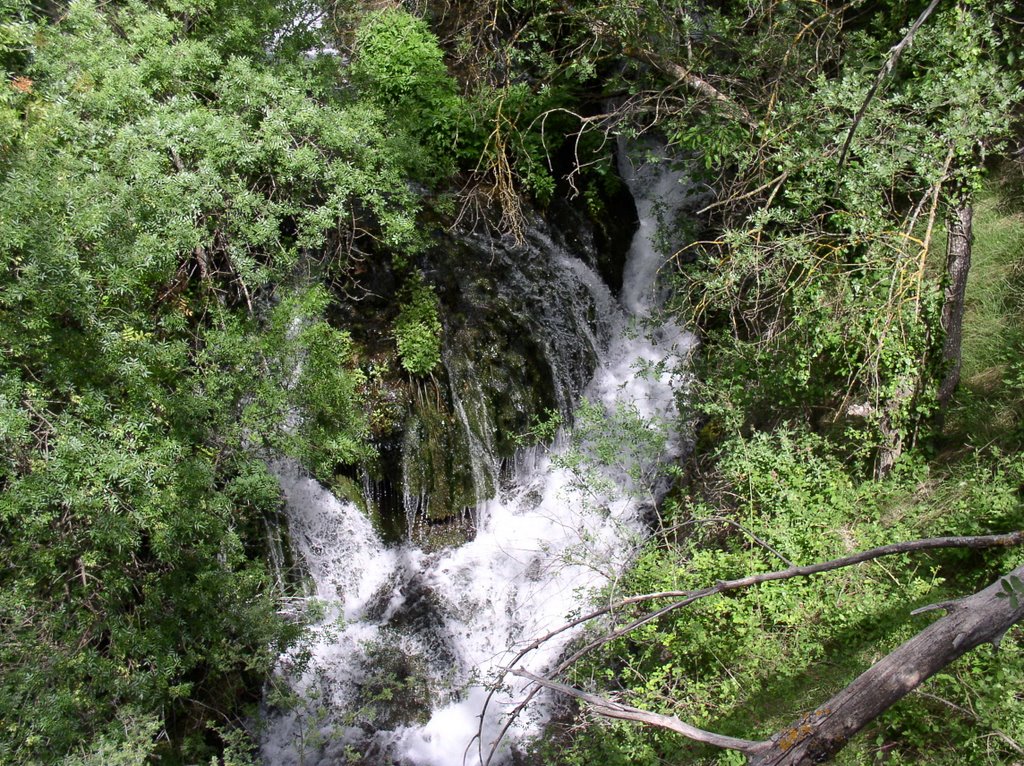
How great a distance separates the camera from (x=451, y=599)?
7023mm

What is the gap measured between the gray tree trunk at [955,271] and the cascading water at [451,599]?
7.13 ft

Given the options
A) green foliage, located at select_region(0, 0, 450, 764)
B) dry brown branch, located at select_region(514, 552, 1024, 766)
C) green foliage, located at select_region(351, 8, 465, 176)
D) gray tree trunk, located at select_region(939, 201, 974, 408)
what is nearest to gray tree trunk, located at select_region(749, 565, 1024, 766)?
dry brown branch, located at select_region(514, 552, 1024, 766)

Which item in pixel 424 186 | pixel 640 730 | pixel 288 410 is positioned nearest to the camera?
pixel 640 730

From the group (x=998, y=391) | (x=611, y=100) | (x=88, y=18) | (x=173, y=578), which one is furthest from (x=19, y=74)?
(x=998, y=391)

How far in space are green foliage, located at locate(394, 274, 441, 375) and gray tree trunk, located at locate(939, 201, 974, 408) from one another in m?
4.48

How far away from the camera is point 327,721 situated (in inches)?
249

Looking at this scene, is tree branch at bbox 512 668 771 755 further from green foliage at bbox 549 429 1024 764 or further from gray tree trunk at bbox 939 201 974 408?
gray tree trunk at bbox 939 201 974 408

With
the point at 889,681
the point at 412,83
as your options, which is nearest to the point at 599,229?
the point at 412,83

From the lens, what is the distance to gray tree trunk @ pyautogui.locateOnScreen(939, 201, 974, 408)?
17.3 ft

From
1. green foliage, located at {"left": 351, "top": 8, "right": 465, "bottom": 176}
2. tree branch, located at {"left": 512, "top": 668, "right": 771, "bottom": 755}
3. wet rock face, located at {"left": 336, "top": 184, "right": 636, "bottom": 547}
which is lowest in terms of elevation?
tree branch, located at {"left": 512, "top": 668, "right": 771, "bottom": 755}

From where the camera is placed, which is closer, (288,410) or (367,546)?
(288,410)

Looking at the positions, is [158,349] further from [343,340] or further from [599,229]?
[599,229]

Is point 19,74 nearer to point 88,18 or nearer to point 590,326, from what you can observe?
point 88,18

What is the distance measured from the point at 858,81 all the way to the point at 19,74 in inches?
270
